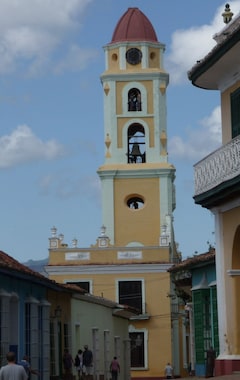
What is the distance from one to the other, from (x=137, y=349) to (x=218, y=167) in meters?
39.3

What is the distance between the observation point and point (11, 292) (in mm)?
26859

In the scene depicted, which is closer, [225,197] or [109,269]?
[225,197]

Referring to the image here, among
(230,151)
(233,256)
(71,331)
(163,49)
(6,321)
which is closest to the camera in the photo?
(230,151)

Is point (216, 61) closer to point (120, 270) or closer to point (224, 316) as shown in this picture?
point (224, 316)

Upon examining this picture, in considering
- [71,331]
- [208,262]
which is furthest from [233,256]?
[71,331]

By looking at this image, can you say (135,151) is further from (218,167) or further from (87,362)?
(218,167)

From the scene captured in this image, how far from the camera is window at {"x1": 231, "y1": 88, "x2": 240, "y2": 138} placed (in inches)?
897

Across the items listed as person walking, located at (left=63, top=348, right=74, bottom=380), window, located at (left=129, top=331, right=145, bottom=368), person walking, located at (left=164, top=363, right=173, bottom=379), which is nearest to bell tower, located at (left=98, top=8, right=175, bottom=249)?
window, located at (left=129, top=331, right=145, bottom=368)

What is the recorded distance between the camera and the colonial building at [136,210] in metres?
60.5

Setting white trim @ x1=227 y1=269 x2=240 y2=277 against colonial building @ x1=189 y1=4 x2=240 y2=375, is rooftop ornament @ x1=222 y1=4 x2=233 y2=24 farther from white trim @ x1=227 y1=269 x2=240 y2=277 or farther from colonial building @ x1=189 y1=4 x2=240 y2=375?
white trim @ x1=227 y1=269 x2=240 y2=277

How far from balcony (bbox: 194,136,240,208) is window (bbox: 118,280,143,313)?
122 feet

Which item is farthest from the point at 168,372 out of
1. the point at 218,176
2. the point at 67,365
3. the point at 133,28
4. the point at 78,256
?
the point at 218,176

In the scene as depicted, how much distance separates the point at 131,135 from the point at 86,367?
29.0 meters

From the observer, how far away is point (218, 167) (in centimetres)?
2220
